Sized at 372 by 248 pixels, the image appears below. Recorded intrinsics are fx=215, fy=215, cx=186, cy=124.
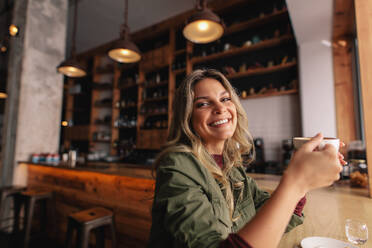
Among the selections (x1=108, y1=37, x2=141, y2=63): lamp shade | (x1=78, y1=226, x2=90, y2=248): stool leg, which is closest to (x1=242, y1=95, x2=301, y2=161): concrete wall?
(x1=108, y1=37, x2=141, y2=63): lamp shade

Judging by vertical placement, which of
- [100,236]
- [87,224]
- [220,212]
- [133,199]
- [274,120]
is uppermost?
[274,120]

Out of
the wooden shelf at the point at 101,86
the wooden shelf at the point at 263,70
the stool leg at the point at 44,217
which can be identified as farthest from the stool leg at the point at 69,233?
the wooden shelf at the point at 101,86

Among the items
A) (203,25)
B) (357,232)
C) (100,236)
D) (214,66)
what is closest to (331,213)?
A: (357,232)

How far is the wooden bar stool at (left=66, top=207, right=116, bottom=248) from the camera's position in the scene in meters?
1.76

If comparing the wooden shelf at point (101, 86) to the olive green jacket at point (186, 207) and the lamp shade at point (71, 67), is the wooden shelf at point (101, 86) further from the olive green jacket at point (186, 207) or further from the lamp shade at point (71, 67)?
the olive green jacket at point (186, 207)

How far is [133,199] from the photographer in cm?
216

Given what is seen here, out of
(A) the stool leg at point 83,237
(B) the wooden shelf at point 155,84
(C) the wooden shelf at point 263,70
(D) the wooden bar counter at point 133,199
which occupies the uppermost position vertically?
(B) the wooden shelf at point 155,84

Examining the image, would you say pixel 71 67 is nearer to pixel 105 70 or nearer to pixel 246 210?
pixel 105 70

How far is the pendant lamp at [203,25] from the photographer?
7.48 feet

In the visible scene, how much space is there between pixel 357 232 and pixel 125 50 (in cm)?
292

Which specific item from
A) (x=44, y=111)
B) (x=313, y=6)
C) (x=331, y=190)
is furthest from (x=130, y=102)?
(x=331, y=190)

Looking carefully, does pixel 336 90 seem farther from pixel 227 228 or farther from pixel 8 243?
pixel 8 243

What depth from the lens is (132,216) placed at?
7.11 ft

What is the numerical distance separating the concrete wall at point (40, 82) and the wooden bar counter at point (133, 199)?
0.42 metres
